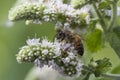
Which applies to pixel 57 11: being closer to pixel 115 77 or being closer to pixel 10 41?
pixel 115 77

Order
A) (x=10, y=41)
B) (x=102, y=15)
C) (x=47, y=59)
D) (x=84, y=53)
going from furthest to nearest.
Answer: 1. (x=10, y=41)
2. (x=84, y=53)
3. (x=102, y=15)
4. (x=47, y=59)

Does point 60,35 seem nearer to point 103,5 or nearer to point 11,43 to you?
point 103,5

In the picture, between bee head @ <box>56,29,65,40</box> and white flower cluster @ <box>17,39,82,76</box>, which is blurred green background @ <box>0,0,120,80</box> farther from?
white flower cluster @ <box>17,39,82,76</box>

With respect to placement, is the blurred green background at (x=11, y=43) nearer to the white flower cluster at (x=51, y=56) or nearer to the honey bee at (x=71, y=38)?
the honey bee at (x=71, y=38)

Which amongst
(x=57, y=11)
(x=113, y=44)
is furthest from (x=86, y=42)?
(x=57, y=11)

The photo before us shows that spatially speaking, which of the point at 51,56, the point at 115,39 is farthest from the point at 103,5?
the point at 51,56

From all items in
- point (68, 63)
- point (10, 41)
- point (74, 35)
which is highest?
point (10, 41)

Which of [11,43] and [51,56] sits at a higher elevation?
[11,43]
